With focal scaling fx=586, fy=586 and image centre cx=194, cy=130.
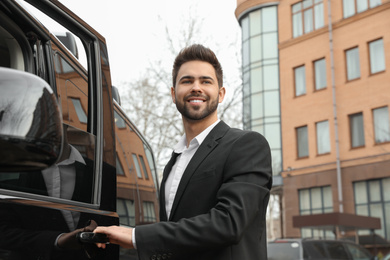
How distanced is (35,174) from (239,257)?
809mm

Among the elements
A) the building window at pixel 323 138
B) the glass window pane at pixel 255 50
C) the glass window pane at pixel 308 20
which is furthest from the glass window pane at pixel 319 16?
the building window at pixel 323 138

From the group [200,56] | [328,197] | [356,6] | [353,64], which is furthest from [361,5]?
[200,56]

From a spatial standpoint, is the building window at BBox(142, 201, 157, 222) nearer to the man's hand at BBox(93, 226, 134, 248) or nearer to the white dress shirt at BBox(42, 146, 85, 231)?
the white dress shirt at BBox(42, 146, 85, 231)

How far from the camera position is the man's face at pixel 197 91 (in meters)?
2.49

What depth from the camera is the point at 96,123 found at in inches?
98.7

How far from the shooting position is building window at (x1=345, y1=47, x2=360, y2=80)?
3244 centimetres

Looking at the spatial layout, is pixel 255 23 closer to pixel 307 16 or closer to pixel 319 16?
pixel 307 16

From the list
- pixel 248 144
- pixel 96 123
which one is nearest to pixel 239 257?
pixel 248 144

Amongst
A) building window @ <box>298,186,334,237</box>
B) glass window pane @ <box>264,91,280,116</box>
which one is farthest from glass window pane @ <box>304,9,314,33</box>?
building window @ <box>298,186,334,237</box>

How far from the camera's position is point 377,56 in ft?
103

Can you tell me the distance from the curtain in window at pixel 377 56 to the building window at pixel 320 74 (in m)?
3.28

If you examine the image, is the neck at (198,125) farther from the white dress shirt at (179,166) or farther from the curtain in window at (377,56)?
the curtain in window at (377,56)

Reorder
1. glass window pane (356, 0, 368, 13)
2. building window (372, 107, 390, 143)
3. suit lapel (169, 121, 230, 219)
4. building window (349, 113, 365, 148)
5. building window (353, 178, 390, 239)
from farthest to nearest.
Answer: glass window pane (356, 0, 368, 13) → building window (349, 113, 365, 148) → building window (372, 107, 390, 143) → building window (353, 178, 390, 239) → suit lapel (169, 121, 230, 219)

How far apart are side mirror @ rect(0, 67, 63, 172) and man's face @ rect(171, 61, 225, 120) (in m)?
1.18
